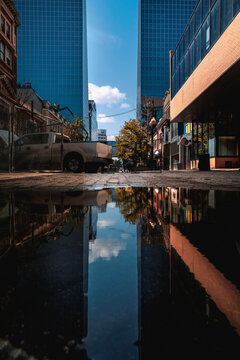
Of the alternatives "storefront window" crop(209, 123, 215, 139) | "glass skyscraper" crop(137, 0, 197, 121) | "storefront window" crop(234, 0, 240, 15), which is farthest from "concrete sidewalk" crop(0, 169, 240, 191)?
"glass skyscraper" crop(137, 0, 197, 121)

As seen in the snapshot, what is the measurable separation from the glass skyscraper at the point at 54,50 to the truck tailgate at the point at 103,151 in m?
88.2

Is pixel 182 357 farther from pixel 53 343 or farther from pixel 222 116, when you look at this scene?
pixel 222 116

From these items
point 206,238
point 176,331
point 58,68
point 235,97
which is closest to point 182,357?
point 176,331

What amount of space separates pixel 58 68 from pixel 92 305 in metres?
113

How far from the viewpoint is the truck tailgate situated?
12449 millimetres

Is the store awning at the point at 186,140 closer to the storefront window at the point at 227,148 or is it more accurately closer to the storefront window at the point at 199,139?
the storefront window at the point at 199,139

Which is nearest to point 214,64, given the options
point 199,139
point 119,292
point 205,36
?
point 205,36

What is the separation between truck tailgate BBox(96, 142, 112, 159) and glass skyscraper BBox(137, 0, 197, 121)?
272ft

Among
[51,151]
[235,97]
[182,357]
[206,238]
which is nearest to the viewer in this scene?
[182,357]

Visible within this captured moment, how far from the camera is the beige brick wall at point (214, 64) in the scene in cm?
1156

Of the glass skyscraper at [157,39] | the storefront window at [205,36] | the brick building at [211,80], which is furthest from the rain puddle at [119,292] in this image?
the glass skyscraper at [157,39]

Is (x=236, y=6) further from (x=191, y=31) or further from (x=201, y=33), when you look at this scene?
(x=191, y=31)

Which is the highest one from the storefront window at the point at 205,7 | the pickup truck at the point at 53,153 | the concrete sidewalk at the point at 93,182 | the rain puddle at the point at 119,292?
the storefront window at the point at 205,7

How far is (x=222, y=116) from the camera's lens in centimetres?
2186
